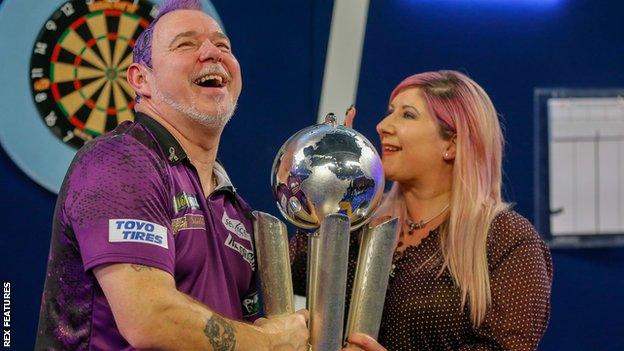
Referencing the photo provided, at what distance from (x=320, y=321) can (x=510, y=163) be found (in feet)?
5.01

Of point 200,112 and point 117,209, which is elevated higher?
point 200,112

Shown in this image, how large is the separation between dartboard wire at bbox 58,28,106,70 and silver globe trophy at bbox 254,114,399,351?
3.38 feet

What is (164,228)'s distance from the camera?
1.67 m

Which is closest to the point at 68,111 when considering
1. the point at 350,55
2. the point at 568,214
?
the point at 350,55

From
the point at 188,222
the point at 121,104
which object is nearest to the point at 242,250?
the point at 188,222

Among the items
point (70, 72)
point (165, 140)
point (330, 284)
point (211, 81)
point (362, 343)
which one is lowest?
point (362, 343)

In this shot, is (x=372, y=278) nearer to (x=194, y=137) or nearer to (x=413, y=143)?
(x=194, y=137)

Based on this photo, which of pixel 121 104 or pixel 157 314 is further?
pixel 121 104

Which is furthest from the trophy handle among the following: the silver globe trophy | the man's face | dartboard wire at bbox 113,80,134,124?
dartboard wire at bbox 113,80,134,124

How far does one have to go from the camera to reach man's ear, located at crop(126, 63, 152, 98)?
1.90m

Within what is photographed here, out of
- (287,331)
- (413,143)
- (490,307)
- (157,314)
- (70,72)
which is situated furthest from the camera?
(70,72)

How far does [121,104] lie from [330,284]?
46.2 inches

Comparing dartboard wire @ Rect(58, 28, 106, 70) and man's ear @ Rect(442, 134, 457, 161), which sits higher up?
dartboard wire @ Rect(58, 28, 106, 70)

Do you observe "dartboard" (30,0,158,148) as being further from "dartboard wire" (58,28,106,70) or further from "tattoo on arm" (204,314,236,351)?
"tattoo on arm" (204,314,236,351)
